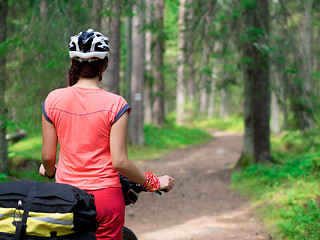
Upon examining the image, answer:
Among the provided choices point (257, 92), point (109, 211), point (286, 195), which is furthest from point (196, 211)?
point (109, 211)

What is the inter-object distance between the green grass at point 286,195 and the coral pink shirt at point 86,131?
387 cm

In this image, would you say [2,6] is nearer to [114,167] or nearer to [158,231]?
[158,231]

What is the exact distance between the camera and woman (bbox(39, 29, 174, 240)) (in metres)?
2.46

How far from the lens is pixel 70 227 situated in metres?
2.06

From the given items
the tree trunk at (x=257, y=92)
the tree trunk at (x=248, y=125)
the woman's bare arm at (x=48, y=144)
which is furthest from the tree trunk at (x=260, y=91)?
the woman's bare arm at (x=48, y=144)

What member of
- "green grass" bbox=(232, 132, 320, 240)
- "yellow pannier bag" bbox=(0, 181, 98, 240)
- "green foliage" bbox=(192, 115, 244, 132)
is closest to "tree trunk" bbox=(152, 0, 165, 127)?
"green foliage" bbox=(192, 115, 244, 132)

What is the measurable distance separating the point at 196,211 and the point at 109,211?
6.38 meters

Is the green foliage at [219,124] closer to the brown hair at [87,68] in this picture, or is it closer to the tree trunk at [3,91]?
the tree trunk at [3,91]

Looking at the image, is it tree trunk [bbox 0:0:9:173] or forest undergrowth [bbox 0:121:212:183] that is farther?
forest undergrowth [bbox 0:121:212:183]

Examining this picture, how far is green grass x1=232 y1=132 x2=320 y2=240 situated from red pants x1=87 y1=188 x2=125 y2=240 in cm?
363

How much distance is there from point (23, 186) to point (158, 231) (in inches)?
211

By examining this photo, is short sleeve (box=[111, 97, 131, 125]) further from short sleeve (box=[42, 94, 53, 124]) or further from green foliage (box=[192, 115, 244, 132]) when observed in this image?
green foliage (box=[192, 115, 244, 132])

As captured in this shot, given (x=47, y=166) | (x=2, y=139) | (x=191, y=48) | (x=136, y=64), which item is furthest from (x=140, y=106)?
(x=47, y=166)

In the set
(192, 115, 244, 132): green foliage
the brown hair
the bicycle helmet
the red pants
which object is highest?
the bicycle helmet
